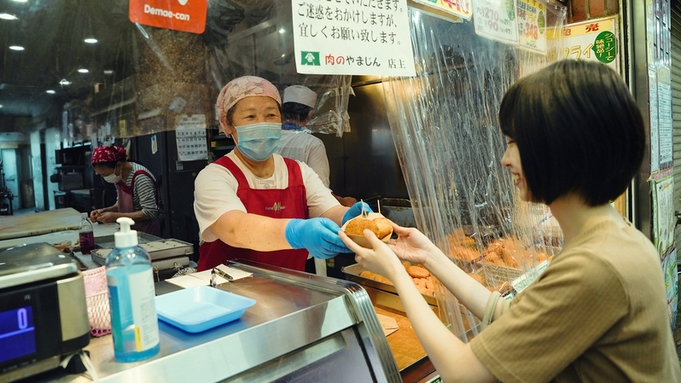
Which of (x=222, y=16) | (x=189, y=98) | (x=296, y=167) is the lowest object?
(x=296, y=167)

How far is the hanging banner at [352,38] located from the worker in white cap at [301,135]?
1066 millimetres

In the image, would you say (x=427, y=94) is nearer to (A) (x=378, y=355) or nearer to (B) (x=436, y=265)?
(B) (x=436, y=265)

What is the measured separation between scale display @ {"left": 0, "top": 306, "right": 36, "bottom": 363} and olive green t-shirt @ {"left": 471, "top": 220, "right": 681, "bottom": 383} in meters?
0.92

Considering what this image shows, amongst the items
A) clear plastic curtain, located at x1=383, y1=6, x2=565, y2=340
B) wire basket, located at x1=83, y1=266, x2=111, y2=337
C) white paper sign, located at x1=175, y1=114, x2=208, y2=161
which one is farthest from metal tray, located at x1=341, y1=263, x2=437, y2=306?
white paper sign, located at x1=175, y1=114, x2=208, y2=161

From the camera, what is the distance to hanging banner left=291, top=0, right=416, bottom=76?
143cm

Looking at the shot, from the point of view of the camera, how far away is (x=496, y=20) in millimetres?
2307

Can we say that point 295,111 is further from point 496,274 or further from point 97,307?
point 97,307

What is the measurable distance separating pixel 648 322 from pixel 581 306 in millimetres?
160

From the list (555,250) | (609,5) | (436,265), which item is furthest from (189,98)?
(609,5)

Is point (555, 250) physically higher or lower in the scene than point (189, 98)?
Result: lower

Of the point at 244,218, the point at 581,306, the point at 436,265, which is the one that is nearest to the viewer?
the point at 581,306

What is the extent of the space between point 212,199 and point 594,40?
2.72m

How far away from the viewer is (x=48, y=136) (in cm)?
217

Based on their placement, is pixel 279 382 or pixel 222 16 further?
pixel 222 16
